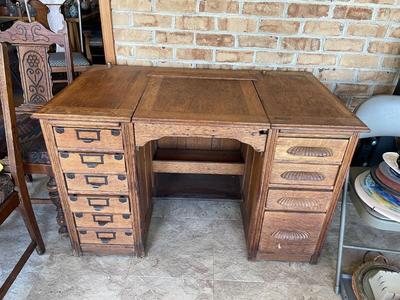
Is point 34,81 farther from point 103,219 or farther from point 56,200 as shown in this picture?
point 103,219

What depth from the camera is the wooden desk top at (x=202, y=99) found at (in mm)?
1160

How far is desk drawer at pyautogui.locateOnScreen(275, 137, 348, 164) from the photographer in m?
1.20

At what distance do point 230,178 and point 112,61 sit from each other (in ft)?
3.51

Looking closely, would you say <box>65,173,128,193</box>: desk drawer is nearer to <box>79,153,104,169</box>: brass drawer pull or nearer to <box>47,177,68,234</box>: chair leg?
<box>79,153,104,169</box>: brass drawer pull

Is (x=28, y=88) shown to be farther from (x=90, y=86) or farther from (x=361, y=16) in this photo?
(x=361, y=16)

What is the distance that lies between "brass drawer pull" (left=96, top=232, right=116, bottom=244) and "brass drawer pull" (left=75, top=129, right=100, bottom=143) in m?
0.50

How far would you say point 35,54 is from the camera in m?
1.54

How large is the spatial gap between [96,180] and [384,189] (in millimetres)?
1232

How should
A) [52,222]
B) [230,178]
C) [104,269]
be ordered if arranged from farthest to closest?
[230,178] < [52,222] < [104,269]

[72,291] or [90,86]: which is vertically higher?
[90,86]

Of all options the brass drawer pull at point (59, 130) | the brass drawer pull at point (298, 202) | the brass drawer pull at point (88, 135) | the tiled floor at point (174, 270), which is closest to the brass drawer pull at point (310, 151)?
the brass drawer pull at point (298, 202)

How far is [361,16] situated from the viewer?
159cm

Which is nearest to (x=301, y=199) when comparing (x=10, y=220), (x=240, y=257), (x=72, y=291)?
(x=240, y=257)

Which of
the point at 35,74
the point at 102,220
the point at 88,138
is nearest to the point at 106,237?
the point at 102,220
